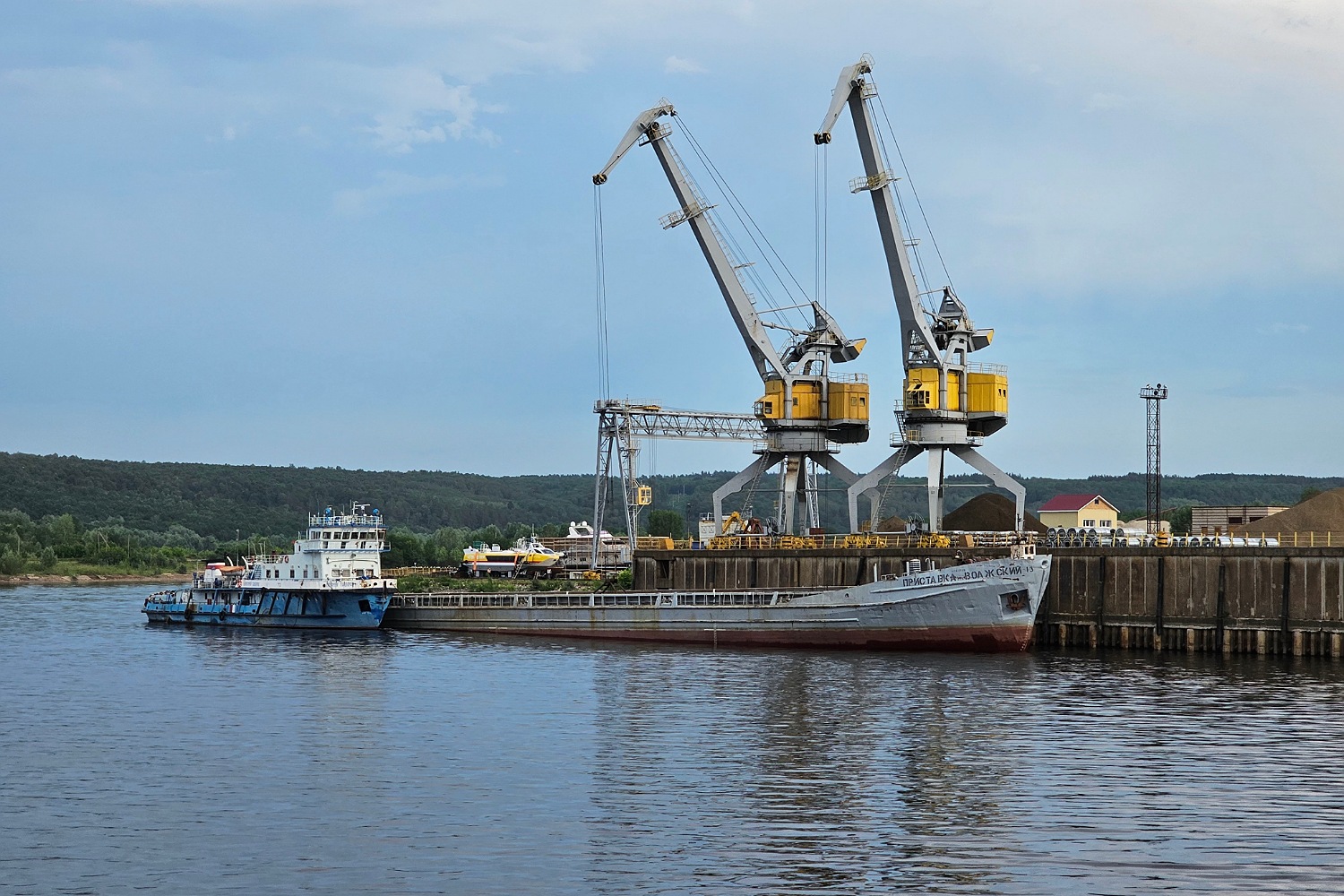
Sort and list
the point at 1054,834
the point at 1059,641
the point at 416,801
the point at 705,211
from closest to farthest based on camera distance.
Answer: the point at 1054,834 → the point at 416,801 → the point at 1059,641 → the point at 705,211

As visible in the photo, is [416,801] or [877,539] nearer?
[416,801]

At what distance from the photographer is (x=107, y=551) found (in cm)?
19788

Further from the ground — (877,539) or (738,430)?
(738,430)

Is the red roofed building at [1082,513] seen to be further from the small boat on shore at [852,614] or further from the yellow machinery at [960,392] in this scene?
the small boat on shore at [852,614]

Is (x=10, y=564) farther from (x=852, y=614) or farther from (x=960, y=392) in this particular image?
(x=852, y=614)

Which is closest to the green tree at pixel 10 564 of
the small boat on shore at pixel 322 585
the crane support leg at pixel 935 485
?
the small boat on shore at pixel 322 585

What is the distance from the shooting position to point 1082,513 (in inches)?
4946

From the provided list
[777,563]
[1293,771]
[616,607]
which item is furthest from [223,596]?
[1293,771]

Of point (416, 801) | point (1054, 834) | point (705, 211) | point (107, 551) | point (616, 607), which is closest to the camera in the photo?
point (1054, 834)

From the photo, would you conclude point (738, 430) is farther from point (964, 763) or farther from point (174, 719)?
point (964, 763)

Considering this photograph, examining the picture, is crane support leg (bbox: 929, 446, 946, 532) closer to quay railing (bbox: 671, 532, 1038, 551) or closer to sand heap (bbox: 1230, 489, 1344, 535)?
quay railing (bbox: 671, 532, 1038, 551)

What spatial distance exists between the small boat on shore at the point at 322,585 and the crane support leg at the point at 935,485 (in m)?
33.7

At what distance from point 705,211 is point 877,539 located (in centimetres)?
2583

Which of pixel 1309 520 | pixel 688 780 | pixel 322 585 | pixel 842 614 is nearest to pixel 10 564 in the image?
pixel 322 585
